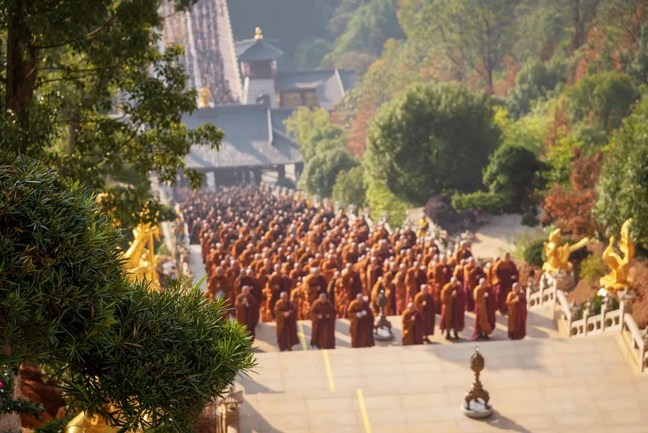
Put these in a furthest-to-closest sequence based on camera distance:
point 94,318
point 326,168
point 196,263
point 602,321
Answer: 1. point 326,168
2. point 196,263
3. point 602,321
4. point 94,318

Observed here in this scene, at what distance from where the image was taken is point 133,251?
71.0ft

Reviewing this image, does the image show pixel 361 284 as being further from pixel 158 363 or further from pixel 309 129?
pixel 309 129

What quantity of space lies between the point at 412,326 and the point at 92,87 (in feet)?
24.0

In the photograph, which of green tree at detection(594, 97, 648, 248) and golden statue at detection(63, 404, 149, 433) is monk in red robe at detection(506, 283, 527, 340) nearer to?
green tree at detection(594, 97, 648, 248)

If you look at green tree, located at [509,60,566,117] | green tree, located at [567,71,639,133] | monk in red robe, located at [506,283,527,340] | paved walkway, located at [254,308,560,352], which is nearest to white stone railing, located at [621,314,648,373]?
monk in red robe, located at [506,283,527,340]

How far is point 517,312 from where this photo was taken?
21.2m

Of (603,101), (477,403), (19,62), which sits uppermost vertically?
(19,62)

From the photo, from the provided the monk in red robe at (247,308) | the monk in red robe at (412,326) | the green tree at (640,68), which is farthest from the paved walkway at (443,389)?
the green tree at (640,68)

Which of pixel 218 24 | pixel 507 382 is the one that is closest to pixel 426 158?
pixel 507 382

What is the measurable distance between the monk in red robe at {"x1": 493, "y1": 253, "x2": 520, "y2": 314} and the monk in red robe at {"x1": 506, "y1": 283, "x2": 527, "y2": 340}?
6.24 ft

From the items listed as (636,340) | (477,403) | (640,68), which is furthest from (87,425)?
(640,68)

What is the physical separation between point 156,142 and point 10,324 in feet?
30.6

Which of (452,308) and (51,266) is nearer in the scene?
(51,266)

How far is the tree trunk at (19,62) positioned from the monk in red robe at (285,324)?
7342 mm
